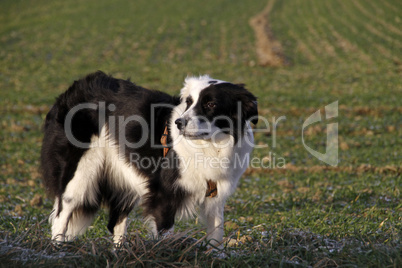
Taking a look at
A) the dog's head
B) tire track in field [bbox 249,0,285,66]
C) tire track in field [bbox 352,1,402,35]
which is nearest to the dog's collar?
the dog's head

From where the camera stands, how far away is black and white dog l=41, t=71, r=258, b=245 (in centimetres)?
417

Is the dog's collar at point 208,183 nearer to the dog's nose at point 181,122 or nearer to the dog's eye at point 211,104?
the dog's nose at point 181,122

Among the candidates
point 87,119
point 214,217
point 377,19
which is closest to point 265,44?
point 377,19

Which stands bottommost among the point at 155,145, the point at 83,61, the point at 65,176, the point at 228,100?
the point at 65,176

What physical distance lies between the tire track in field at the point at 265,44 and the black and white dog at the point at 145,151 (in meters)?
17.8

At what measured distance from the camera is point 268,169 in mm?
8625

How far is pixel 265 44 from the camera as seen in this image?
88.6ft

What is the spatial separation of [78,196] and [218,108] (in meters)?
1.74

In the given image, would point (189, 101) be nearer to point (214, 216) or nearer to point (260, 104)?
point (214, 216)

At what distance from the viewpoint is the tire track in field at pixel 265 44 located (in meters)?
22.3

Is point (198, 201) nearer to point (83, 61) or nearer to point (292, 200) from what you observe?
point (292, 200)

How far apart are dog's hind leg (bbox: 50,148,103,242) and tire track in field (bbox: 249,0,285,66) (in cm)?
1799

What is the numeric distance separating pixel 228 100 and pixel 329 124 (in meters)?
8.56

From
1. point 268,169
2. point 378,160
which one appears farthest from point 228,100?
point 378,160
